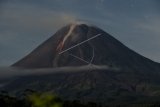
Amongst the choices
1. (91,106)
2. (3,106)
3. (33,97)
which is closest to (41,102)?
(33,97)

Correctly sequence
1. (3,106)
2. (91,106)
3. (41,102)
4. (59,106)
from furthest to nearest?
(91,106), (3,106), (41,102), (59,106)

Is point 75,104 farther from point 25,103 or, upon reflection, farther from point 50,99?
point 50,99

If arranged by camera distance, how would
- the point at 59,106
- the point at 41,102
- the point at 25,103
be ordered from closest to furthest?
the point at 59,106
the point at 41,102
the point at 25,103

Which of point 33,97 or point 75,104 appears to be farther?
point 75,104

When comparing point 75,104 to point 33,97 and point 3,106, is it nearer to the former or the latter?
point 3,106

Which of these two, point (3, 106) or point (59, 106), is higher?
point (59, 106)

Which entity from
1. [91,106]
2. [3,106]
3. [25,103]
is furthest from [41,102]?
[91,106]

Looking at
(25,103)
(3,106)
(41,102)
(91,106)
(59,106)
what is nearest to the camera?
(59,106)

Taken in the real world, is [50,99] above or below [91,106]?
above

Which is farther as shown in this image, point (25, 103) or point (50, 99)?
point (25, 103)
